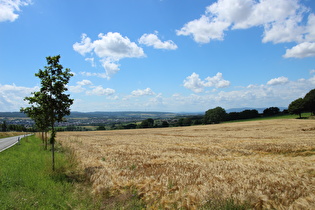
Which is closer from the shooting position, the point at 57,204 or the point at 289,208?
the point at 289,208

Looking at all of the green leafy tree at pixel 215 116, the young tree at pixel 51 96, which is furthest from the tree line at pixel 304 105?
the young tree at pixel 51 96

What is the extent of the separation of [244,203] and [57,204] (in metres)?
6.35

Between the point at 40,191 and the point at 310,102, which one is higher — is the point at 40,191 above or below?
below

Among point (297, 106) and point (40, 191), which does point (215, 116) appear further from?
point (40, 191)

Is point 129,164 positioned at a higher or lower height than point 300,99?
lower

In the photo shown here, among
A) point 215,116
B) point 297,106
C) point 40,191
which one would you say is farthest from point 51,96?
point 215,116

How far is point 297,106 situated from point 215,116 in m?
36.2

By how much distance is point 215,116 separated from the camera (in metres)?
108

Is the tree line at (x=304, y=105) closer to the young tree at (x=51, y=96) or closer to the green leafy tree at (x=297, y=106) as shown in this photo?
the green leafy tree at (x=297, y=106)

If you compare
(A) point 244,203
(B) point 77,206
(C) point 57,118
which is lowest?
(B) point 77,206

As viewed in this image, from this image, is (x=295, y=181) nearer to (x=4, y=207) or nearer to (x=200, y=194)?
(x=200, y=194)

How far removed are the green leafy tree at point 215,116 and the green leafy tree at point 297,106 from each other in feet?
105

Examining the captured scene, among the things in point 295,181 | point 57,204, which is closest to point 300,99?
point 295,181

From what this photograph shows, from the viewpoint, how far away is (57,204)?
7691mm
